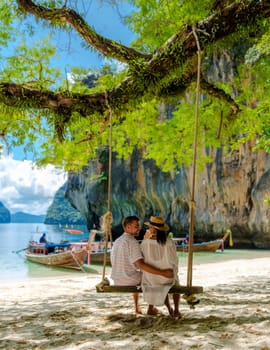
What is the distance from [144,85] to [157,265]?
217 centimetres

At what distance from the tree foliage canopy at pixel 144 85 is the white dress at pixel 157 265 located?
1947 millimetres

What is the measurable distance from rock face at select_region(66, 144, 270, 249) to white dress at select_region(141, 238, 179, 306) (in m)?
15.4

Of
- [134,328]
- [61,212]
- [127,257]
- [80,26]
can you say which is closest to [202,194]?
[80,26]

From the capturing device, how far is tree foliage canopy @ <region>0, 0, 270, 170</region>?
4.16 meters

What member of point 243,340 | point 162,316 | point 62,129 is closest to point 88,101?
point 62,129

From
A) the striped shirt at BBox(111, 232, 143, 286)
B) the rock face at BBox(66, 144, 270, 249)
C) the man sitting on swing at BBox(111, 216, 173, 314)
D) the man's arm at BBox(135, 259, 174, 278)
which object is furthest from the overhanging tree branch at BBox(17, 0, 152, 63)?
the rock face at BBox(66, 144, 270, 249)

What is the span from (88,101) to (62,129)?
1.73ft

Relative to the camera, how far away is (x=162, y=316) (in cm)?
362

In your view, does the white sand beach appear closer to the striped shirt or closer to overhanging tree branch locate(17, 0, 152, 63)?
the striped shirt

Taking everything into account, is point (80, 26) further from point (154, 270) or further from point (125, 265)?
point (154, 270)

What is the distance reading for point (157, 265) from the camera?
3473 mm

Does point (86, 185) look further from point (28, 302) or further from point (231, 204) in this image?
point (28, 302)

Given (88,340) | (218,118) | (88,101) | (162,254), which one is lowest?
(88,340)

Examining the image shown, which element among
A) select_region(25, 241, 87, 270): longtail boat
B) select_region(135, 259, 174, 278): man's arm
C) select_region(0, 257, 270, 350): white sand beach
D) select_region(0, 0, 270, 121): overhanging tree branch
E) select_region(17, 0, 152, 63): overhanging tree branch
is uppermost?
select_region(17, 0, 152, 63): overhanging tree branch
